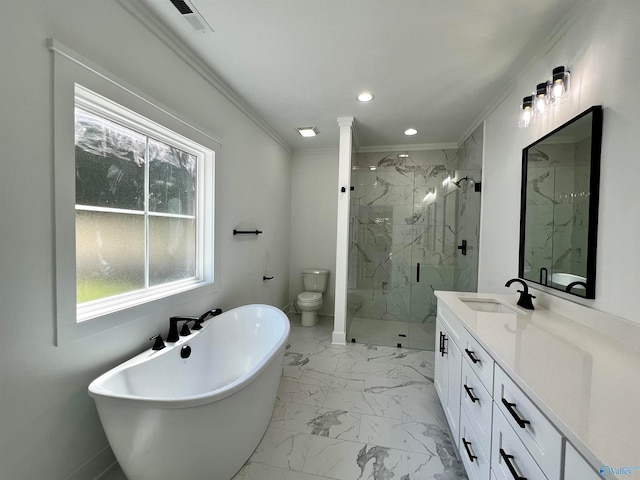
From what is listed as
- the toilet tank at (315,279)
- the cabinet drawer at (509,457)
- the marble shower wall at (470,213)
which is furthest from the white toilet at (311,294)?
the cabinet drawer at (509,457)

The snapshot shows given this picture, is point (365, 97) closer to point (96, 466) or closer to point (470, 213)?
point (470, 213)

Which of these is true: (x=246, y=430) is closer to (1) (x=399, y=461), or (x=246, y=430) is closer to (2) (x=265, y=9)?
(1) (x=399, y=461)

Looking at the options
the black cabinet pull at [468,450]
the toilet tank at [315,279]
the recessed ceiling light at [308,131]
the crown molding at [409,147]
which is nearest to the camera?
the black cabinet pull at [468,450]

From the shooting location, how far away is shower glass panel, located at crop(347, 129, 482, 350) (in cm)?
331

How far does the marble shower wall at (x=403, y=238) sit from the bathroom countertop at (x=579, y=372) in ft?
6.41

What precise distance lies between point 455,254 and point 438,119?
5.33ft

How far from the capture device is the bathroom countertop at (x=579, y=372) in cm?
58

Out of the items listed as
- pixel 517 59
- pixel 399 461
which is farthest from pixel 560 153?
pixel 399 461

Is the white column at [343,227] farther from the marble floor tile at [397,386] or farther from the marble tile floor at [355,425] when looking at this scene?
the marble floor tile at [397,386]

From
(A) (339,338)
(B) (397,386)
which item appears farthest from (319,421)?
(A) (339,338)

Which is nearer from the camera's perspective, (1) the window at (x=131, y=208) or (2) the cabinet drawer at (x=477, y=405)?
(2) the cabinet drawer at (x=477, y=405)

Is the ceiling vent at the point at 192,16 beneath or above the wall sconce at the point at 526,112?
above

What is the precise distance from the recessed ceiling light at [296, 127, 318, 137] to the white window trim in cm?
162

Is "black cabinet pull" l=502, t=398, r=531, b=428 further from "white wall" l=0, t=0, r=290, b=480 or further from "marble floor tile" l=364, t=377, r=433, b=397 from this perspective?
"white wall" l=0, t=0, r=290, b=480
